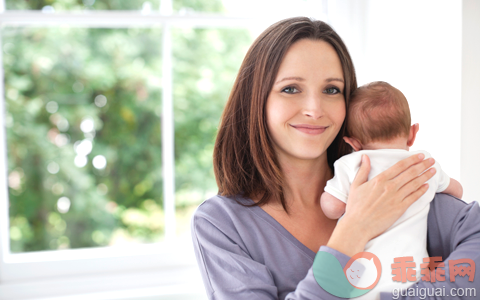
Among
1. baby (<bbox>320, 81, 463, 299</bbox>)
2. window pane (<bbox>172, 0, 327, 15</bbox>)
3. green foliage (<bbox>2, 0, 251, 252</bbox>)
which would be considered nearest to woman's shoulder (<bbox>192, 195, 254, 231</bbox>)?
baby (<bbox>320, 81, 463, 299</bbox>)

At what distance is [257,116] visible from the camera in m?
1.11

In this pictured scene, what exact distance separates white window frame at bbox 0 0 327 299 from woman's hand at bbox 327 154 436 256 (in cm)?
101

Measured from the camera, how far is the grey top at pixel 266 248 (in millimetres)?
884

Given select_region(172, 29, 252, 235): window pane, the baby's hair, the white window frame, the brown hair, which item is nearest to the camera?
the baby's hair

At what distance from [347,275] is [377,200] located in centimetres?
22

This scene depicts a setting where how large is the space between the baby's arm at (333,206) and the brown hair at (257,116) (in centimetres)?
17

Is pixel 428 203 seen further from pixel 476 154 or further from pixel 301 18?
pixel 301 18

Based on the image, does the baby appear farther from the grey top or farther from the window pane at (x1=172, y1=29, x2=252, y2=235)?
the window pane at (x1=172, y1=29, x2=252, y2=235)

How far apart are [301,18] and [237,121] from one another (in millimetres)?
420

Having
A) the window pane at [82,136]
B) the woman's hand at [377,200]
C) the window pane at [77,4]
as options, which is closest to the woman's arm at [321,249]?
the woman's hand at [377,200]

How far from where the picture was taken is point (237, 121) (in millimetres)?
1190

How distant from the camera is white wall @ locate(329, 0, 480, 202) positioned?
1181 mm

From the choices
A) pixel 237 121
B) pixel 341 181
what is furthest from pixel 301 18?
pixel 341 181

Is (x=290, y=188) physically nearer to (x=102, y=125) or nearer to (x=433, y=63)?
(x=433, y=63)
